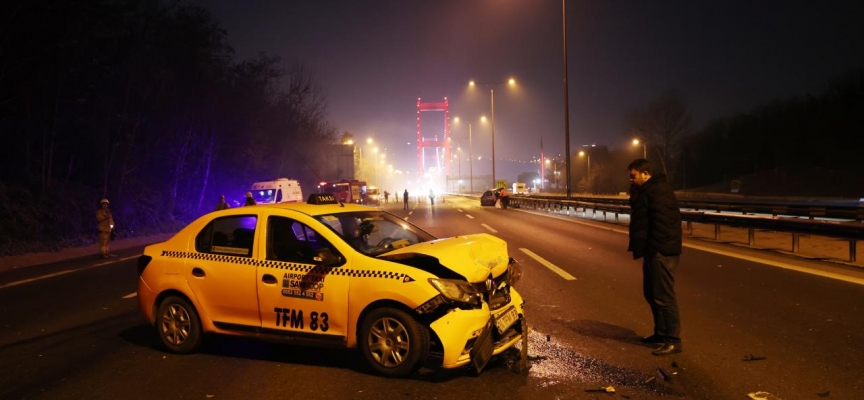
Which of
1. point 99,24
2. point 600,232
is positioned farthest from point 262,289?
point 99,24

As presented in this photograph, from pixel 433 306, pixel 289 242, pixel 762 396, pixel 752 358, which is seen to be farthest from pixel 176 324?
pixel 752 358

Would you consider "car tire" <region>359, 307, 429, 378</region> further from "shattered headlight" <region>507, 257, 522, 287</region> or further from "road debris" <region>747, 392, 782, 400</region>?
"road debris" <region>747, 392, 782, 400</region>

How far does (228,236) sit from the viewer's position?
6191 millimetres

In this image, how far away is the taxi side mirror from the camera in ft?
16.8

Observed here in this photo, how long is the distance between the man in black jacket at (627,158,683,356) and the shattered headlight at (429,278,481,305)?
2.11m

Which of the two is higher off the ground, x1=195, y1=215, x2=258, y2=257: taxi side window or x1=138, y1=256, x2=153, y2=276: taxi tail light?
x1=195, y1=215, x2=258, y2=257: taxi side window

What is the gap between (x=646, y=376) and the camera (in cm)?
500

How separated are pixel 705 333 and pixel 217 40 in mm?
37920

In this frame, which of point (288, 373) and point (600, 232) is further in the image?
point (600, 232)

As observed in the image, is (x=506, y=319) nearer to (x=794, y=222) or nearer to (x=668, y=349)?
(x=668, y=349)

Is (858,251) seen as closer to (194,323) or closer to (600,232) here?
(600,232)

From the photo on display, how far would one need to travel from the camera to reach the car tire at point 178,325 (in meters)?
6.03

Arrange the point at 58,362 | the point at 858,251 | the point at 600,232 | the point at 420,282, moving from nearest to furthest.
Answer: the point at 420,282, the point at 58,362, the point at 858,251, the point at 600,232

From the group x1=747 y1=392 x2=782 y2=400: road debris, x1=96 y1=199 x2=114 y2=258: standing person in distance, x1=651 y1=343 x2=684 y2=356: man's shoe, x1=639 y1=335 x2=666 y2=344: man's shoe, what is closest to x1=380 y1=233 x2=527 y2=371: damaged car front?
x1=651 y1=343 x2=684 y2=356: man's shoe
